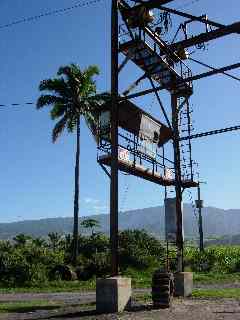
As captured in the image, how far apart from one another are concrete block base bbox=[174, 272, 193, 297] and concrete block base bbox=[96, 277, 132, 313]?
13.7 feet

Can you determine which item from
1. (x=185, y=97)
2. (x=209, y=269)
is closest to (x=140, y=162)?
(x=185, y=97)

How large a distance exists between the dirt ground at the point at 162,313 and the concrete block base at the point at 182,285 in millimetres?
2340

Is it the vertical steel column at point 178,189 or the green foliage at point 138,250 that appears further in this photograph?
the green foliage at point 138,250

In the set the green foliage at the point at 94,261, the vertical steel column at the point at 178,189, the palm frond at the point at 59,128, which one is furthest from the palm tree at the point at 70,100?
the vertical steel column at the point at 178,189

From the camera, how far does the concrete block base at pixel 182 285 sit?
63.0 feet

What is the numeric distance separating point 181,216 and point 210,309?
627 centimetres

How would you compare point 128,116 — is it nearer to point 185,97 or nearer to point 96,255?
point 185,97

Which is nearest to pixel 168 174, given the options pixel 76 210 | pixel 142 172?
pixel 142 172

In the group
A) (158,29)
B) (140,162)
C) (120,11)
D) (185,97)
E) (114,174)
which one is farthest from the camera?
(185,97)

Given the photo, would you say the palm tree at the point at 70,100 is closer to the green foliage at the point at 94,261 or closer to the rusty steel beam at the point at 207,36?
the green foliage at the point at 94,261

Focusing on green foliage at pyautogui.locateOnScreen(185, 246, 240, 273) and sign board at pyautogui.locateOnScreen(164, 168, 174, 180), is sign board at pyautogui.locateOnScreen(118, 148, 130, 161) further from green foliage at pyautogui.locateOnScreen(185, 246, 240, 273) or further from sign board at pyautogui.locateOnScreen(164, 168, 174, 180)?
green foliage at pyautogui.locateOnScreen(185, 246, 240, 273)

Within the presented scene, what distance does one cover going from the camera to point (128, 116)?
21828mm

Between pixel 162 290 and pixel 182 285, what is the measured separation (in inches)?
135

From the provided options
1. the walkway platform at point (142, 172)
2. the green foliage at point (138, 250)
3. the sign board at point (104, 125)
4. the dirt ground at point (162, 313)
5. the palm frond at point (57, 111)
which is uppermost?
the palm frond at point (57, 111)
